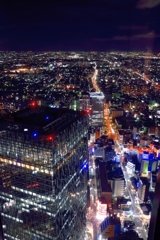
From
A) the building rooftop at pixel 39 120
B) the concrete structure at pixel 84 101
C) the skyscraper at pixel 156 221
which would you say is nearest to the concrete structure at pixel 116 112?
the concrete structure at pixel 84 101

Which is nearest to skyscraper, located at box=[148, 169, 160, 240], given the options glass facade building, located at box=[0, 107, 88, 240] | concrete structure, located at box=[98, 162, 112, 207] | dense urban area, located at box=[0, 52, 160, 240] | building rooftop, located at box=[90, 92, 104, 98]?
glass facade building, located at box=[0, 107, 88, 240]

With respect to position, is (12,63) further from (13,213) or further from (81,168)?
(13,213)

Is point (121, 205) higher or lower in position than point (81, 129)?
lower

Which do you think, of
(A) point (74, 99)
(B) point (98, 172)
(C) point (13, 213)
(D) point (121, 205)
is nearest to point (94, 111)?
(A) point (74, 99)

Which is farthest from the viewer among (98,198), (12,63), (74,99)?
(74,99)

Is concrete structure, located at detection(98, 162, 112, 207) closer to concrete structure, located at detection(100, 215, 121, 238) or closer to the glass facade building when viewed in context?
concrete structure, located at detection(100, 215, 121, 238)

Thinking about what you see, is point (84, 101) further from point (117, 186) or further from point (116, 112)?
point (117, 186)

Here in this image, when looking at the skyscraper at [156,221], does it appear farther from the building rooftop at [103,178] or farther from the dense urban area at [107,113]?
the building rooftop at [103,178]
